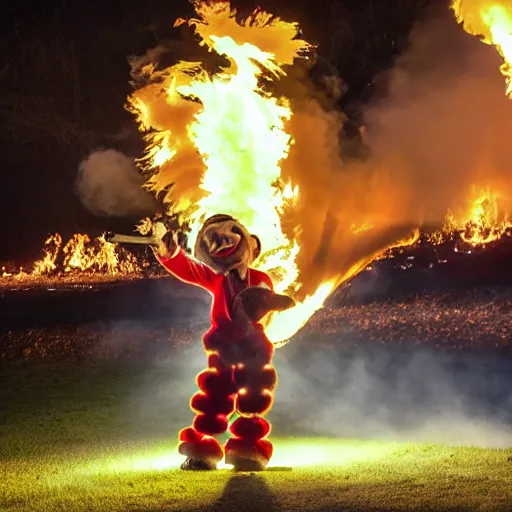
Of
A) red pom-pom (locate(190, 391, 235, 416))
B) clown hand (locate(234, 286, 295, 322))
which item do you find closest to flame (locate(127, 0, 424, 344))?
clown hand (locate(234, 286, 295, 322))

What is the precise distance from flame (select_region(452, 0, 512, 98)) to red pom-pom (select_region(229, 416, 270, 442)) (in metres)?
3.47

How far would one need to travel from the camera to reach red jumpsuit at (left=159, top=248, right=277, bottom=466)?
293 inches

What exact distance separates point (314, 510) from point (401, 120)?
19.1ft

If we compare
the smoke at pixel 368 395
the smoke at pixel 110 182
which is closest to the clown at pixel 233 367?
the smoke at pixel 368 395

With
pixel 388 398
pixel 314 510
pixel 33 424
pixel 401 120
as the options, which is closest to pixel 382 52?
pixel 401 120

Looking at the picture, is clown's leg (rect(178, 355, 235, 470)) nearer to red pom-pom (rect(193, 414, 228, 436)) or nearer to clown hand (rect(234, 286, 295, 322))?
red pom-pom (rect(193, 414, 228, 436))

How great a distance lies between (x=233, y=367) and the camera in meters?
7.56

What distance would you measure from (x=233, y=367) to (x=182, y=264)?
1.03 m

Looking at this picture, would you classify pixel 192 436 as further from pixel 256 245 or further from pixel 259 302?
pixel 256 245

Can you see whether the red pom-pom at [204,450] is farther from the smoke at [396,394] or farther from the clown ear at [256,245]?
the smoke at [396,394]

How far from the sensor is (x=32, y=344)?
1725 centimetres

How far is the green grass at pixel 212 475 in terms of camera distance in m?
6.08

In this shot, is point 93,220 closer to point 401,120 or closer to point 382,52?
point 382,52

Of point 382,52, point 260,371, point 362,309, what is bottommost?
point 260,371
